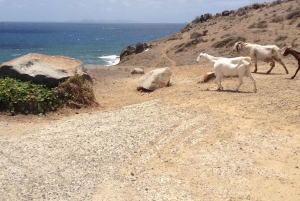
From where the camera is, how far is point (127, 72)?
22.2 m

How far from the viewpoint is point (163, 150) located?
26.1 feet

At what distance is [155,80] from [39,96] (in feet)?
16.4

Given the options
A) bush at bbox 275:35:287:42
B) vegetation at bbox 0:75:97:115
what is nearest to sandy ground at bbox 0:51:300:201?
vegetation at bbox 0:75:97:115

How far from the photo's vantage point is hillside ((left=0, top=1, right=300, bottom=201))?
20.9 feet

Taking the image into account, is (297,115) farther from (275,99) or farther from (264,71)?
(264,71)

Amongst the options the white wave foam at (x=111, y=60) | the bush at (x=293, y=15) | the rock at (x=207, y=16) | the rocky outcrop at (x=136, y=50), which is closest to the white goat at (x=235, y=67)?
the bush at (x=293, y=15)

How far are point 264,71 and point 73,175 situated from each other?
12.0 meters

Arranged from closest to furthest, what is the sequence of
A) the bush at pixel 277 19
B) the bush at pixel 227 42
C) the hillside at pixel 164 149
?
1. the hillside at pixel 164 149
2. the bush at pixel 227 42
3. the bush at pixel 277 19

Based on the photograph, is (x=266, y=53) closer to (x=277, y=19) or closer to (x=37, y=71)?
(x=37, y=71)

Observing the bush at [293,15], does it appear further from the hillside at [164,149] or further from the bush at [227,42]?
the hillside at [164,149]

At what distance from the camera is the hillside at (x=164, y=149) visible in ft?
20.9

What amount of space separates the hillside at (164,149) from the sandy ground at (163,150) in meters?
0.02

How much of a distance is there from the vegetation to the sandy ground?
1.39 feet

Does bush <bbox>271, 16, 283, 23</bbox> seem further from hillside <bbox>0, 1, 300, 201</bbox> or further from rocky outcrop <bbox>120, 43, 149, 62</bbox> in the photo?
hillside <bbox>0, 1, 300, 201</bbox>
